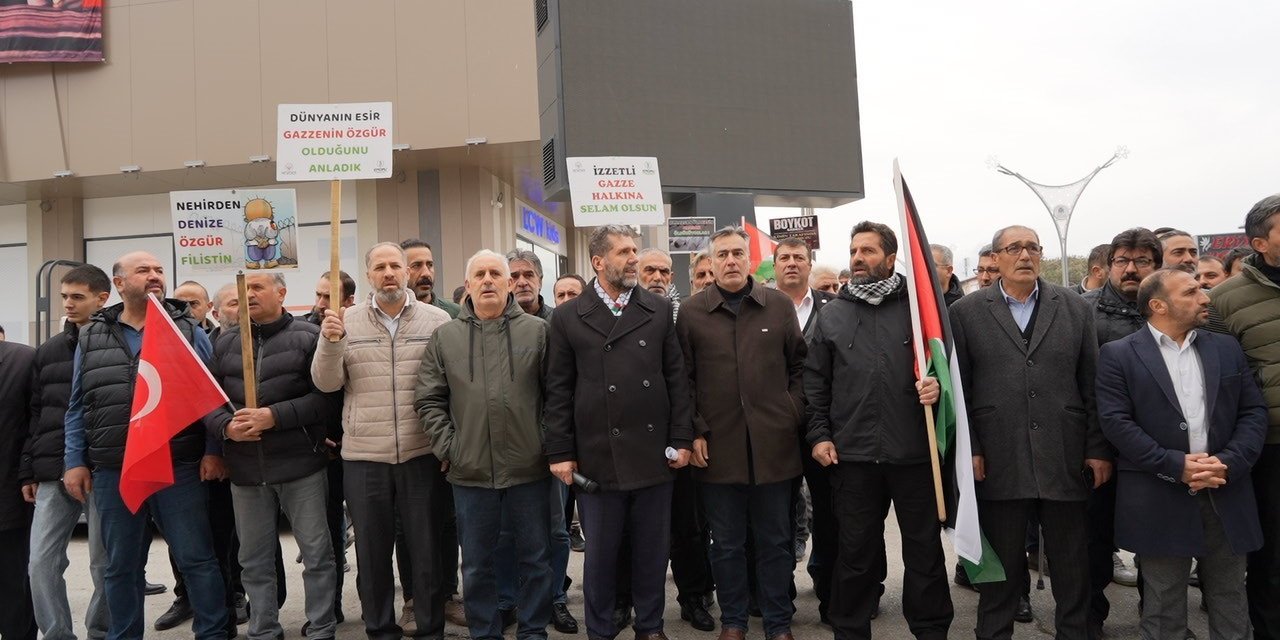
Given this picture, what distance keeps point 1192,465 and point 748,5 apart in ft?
37.3

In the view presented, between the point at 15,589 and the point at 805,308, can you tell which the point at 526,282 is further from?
the point at 15,589

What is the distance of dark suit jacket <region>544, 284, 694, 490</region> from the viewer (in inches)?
180

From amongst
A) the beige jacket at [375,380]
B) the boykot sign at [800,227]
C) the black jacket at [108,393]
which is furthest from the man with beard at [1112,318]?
the boykot sign at [800,227]

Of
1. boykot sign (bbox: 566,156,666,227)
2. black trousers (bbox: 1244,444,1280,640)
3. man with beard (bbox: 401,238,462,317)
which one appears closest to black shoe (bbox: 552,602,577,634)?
man with beard (bbox: 401,238,462,317)

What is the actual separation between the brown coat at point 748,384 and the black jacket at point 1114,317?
1722 millimetres

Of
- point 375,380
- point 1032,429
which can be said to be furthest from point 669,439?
point 1032,429

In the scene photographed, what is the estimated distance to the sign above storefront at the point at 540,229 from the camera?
20.3 meters

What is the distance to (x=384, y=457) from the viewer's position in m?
4.77

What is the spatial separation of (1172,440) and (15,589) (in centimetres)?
609

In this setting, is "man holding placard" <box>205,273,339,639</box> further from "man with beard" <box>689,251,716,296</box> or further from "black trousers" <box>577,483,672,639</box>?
"man with beard" <box>689,251,716,296</box>

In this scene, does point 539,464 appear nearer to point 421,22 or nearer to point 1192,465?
point 1192,465

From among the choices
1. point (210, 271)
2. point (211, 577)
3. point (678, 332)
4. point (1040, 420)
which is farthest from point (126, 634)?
point (1040, 420)

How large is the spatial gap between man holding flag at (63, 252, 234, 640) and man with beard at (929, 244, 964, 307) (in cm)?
468

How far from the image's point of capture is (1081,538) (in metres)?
4.41
